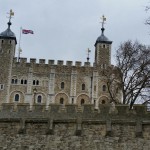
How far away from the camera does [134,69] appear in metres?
32.0

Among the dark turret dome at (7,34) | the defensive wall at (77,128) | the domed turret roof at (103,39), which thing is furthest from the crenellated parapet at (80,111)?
the domed turret roof at (103,39)

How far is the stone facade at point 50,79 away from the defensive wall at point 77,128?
169ft

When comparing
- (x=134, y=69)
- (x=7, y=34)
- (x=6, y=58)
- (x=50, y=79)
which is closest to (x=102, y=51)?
(x=50, y=79)

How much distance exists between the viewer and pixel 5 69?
6881cm

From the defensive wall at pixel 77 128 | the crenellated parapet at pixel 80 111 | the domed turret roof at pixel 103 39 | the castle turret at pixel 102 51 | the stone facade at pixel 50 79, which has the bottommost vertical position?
the defensive wall at pixel 77 128

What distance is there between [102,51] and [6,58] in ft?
58.2

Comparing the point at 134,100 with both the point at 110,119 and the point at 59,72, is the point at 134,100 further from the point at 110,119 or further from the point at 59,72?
the point at 59,72

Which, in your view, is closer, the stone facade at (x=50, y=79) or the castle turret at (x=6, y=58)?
the castle turret at (x=6, y=58)

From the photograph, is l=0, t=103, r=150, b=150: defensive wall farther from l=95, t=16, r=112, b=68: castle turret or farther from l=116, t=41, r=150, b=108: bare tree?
l=95, t=16, r=112, b=68: castle turret

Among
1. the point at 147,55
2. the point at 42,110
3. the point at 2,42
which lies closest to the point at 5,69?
the point at 2,42

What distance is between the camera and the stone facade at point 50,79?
68.6 meters

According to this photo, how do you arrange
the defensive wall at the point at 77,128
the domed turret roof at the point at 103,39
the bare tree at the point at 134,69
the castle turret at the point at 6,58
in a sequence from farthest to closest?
the domed turret roof at the point at 103,39
the castle turret at the point at 6,58
the bare tree at the point at 134,69
the defensive wall at the point at 77,128

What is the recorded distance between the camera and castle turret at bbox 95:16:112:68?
7150 centimetres

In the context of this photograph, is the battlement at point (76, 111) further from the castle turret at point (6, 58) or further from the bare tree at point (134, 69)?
the castle turret at point (6, 58)
